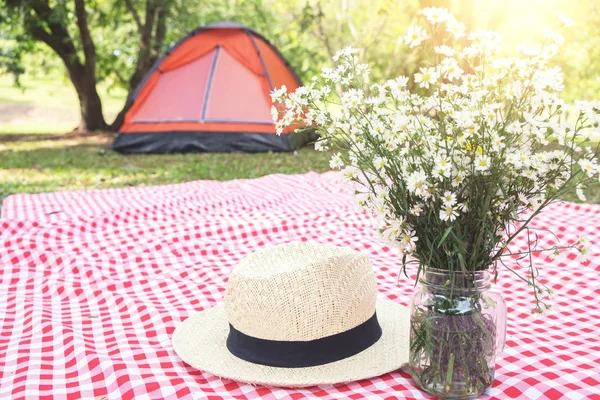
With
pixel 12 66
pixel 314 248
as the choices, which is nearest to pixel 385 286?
pixel 314 248

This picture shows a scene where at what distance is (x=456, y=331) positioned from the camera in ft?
4.67

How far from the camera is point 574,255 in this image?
9.13ft

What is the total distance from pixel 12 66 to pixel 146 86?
2.95 meters

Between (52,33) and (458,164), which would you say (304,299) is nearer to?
(458,164)

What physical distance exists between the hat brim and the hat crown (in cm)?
9

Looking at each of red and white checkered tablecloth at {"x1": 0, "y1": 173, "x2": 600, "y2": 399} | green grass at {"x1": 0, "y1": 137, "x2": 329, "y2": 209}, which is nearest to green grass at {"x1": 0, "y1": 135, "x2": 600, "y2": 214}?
green grass at {"x1": 0, "y1": 137, "x2": 329, "y2": 209}

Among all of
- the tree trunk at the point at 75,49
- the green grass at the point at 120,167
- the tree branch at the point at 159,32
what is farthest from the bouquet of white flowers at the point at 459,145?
the tree branch at the point at 159,32

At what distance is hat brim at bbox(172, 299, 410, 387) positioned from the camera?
162cm

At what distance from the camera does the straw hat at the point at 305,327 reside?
1.62 m

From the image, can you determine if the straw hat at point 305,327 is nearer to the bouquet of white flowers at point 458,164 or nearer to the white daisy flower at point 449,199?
the bouquet of white flowers at point 458,164

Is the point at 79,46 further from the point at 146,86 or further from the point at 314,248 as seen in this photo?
the point at 314,248

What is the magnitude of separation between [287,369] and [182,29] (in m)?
8.80

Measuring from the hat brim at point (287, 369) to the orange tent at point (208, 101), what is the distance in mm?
5234

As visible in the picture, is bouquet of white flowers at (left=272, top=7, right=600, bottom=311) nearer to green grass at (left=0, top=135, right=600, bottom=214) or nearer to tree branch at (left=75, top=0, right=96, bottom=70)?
green grass at (left=0, top=135, right=600, bottom=214)
